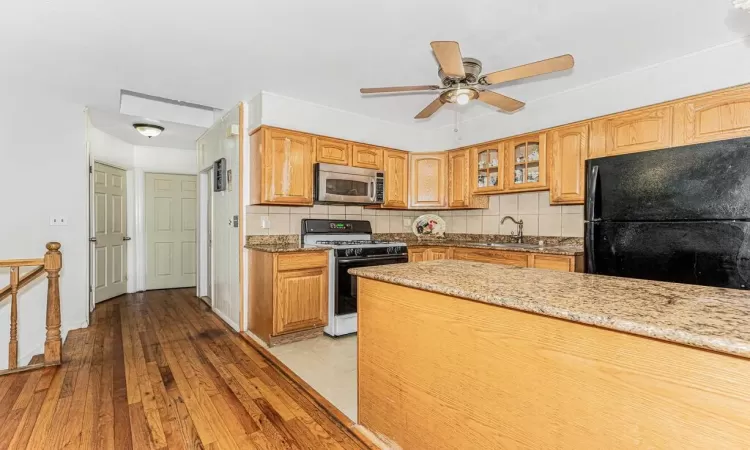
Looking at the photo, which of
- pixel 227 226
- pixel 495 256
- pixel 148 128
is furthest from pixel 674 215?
pixel 148 128

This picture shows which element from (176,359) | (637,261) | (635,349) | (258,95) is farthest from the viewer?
(258,95)

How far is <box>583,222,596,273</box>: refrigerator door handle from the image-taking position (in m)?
2.49

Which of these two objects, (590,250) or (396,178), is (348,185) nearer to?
(396,178)

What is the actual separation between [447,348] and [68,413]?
2.21 meters

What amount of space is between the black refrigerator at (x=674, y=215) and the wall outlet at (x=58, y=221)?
185 inches

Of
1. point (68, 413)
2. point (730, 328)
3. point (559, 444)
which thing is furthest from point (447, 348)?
point (68, 413)

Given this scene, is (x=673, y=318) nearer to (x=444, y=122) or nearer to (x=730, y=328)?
(x=730, y=328)

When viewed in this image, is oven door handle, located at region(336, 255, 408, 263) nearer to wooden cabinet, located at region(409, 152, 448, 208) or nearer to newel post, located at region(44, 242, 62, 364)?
wooden cabinet, located at region(409, 152, 448, 208)

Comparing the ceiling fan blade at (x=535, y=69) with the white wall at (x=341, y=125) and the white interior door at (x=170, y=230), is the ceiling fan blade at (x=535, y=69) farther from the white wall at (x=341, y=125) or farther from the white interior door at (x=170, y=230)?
the white interior door at (x=170, y=230)

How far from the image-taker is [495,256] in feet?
11.2

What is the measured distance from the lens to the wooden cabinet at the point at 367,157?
388 centimetres

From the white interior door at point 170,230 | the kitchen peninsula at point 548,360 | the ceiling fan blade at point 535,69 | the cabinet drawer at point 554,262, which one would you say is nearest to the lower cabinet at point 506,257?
the cabinet drawer at point 554,262

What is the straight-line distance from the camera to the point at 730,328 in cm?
75

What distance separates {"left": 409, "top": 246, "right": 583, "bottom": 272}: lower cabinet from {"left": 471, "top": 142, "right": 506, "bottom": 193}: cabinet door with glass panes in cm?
77
